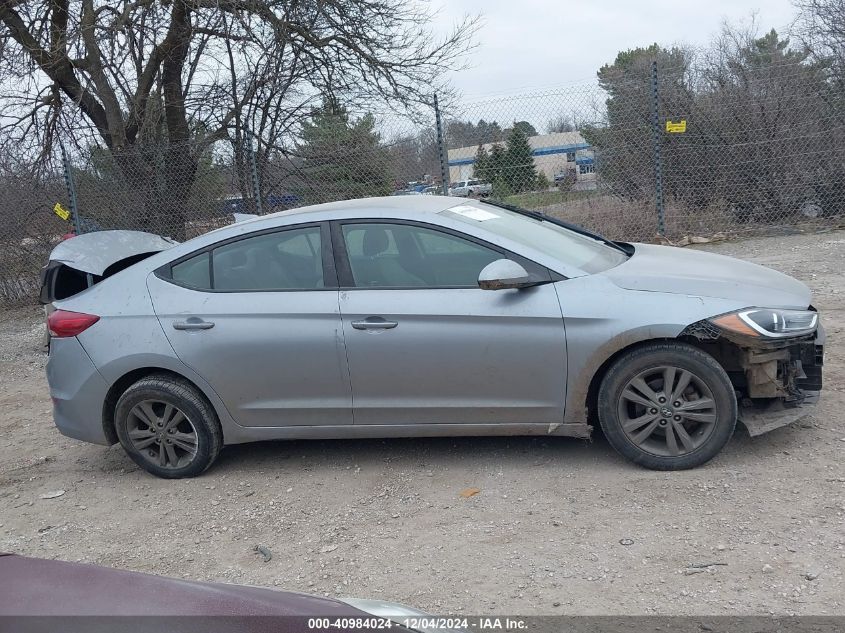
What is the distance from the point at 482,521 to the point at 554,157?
7679 mm

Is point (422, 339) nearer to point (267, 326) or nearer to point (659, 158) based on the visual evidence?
point (267, 326)

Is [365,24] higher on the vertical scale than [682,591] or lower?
higher

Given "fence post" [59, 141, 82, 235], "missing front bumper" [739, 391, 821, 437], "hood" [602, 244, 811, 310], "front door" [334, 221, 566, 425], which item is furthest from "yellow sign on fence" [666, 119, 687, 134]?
"fence post" [59, 141, 82, 235]

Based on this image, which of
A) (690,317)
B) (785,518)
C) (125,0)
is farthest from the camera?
(125,0)

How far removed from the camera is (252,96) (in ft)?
42.5

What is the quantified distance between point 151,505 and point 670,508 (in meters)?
2.88

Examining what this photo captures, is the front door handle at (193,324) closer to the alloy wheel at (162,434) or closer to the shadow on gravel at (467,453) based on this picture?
the alloy wheel at (162,434)

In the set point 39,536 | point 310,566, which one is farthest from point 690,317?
point 39,536

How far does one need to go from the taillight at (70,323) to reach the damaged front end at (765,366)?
346cm

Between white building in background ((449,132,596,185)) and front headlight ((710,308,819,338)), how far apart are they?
6.96 metres

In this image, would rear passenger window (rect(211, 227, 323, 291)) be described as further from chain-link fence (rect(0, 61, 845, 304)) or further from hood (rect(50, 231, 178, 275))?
chain-link fence (rect(0, 61, 845, 304))

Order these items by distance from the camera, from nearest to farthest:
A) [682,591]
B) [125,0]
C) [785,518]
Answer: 1. [682,591]
2. [785,518]
3. [125,0]

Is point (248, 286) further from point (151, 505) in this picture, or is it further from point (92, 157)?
point (92, 157)

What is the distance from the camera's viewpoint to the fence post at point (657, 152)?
1066cm
